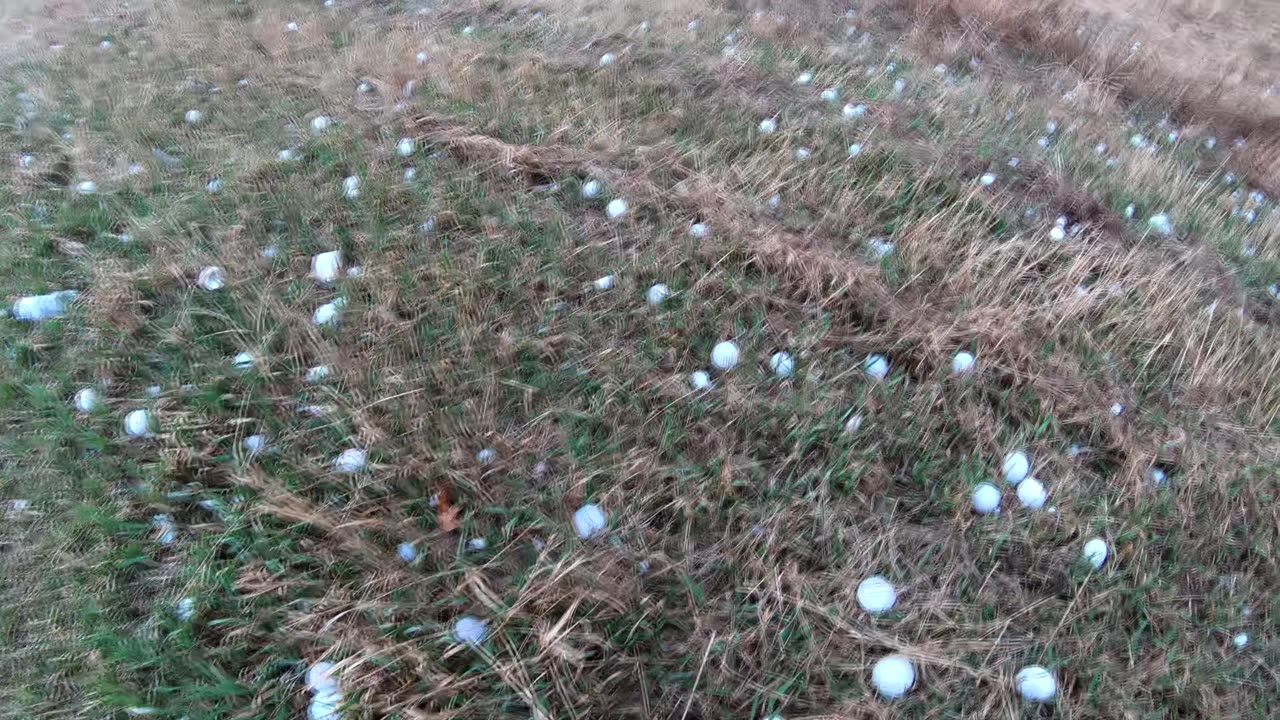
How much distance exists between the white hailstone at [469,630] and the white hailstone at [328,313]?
37.4 inches

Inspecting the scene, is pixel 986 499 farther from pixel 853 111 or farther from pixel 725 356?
pixel 853 111

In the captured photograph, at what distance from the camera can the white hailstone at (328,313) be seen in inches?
75.6

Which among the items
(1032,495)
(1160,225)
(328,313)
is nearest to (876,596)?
(1032,495)

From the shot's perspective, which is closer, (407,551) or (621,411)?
(407,551)

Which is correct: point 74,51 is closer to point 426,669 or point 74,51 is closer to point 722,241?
point 722,241

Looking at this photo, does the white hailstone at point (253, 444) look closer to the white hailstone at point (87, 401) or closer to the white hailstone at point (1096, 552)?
the white hailstone at point (87, 401)

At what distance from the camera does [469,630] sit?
A: 1338 millimetres

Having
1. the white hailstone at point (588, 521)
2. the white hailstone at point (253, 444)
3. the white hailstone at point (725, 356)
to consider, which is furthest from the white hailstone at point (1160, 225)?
the white hailstone at point (253, 444)

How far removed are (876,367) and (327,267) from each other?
1.55 m

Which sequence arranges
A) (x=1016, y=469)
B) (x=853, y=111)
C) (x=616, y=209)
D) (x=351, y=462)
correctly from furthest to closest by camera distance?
(x=853, y=111) < (x=616, y=209) < (x=1016, y=469) < (x=351, y=462)

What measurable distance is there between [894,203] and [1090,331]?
2.42ft

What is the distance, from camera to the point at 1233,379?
78.0 inches

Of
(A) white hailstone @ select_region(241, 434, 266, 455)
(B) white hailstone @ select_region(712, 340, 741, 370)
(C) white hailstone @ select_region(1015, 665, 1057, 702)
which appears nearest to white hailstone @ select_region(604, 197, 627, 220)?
(B) white hailstone @ select_region(712, 340, 741, 370)

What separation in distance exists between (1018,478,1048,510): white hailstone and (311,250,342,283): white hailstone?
1.87m
